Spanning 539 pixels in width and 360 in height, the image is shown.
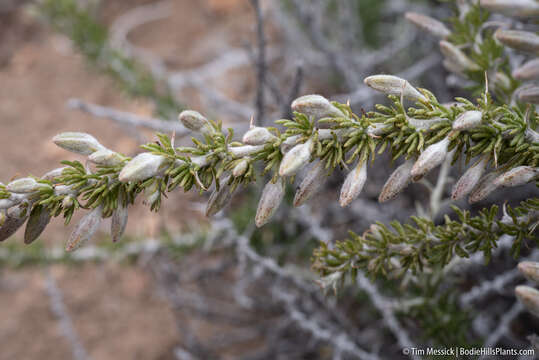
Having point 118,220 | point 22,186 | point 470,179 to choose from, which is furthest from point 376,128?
point 22,186

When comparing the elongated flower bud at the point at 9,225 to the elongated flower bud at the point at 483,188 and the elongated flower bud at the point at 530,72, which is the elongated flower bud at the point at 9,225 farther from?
the elongated flower bud at the point at 530,72

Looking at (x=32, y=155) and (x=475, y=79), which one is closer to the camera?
(x=475, y=79)

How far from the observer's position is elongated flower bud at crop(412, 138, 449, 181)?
78cm

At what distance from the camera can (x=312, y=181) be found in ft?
2.85

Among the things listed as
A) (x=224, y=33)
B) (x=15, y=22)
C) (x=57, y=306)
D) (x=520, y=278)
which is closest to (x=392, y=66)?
(x=224, y=33)

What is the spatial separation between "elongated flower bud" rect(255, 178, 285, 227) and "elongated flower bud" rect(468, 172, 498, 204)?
0.39 m

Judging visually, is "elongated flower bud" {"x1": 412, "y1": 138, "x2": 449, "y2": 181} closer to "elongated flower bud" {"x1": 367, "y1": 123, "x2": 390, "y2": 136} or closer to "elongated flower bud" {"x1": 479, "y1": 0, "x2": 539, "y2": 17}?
"elongated flower bud" {"x1": 367, "y1": 123, "x2": 390, "y2": 136}

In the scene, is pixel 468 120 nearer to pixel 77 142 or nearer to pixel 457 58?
pixel 457 58

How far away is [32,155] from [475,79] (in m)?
3.37

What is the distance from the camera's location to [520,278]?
5.26 ft

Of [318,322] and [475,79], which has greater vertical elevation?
[475,79]

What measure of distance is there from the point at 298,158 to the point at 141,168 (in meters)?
0.28

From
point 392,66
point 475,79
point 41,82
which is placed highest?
point 41,82

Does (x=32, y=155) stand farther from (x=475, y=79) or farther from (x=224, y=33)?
(x=475, y=79)
